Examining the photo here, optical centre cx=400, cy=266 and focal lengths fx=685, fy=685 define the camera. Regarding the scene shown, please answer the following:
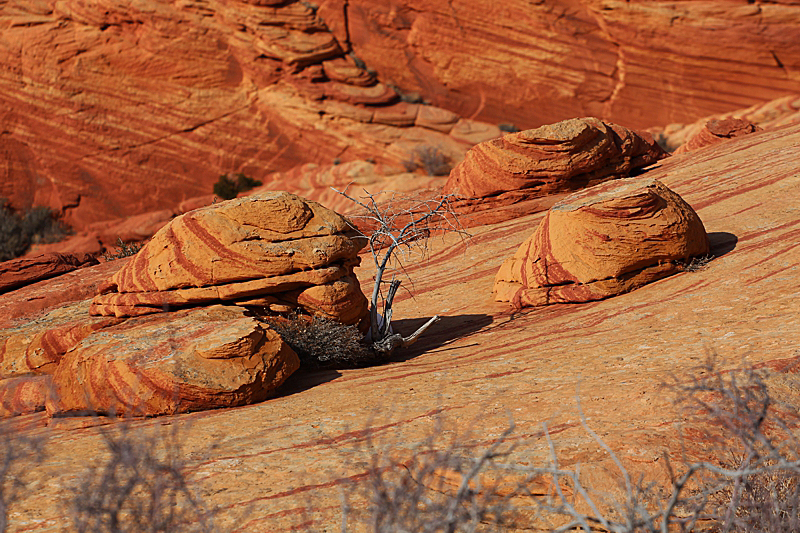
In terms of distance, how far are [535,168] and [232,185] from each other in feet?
42.5

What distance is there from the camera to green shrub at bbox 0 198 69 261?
75.4ft

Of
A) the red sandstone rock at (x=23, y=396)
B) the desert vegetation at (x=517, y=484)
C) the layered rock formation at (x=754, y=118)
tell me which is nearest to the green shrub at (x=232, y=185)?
the layered rock formation at (x=754, y=118)

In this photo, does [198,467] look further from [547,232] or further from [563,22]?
[563,22]

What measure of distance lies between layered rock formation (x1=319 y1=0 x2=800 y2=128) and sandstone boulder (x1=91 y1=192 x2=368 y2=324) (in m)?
18.9

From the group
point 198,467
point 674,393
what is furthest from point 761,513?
point 198,467

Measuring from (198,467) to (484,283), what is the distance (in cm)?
778

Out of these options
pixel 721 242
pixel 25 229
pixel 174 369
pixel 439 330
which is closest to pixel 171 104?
pixel 25 229

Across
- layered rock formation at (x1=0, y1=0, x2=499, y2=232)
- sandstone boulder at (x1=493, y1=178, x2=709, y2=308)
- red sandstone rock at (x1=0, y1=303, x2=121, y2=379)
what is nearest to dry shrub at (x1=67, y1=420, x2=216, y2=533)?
red sandstone rock at (x1=0, y1=303, x2=121, y2=379)

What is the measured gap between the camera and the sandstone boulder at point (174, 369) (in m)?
6.25

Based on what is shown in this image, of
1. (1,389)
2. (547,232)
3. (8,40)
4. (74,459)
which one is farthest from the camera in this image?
(8,40)

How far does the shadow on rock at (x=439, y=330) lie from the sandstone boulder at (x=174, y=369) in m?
2.29

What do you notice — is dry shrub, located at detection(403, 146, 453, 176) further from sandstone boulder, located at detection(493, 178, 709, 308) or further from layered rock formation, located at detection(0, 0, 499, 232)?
sandstone boulder, located at detection(493, 178, 709, 308)

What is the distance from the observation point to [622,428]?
501cm

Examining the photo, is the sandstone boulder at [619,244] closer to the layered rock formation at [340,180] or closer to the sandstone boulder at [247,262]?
the sandstone boulder at [247,262]
